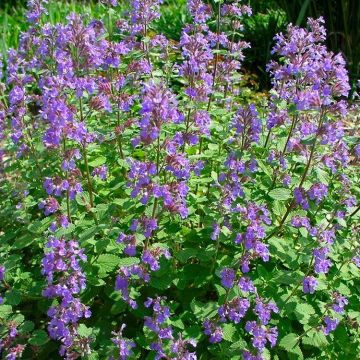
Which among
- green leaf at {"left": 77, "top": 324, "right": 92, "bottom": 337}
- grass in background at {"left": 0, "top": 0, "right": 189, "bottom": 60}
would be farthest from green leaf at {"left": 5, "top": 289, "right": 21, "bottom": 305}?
grass in background at {"left": 0, "top": 0, "right": 189, "bottom": 60}

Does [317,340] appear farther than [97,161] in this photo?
No

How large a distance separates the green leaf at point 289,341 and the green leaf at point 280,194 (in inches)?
33.6

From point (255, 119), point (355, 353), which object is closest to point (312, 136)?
point (255, 119)

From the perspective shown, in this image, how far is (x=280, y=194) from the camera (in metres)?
3.32

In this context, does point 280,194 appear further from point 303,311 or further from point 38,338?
point 38,338

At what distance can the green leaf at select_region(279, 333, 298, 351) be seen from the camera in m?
3.17

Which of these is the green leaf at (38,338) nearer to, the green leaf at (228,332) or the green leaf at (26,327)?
the green leaf at (26,327)

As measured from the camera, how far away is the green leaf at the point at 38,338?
3105mm

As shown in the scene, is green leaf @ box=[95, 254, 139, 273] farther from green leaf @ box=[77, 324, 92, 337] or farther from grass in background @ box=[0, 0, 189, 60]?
grass in background @ box=[0, 0, 189, 60]

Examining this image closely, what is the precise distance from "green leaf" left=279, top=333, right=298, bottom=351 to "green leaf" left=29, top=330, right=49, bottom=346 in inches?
56.5

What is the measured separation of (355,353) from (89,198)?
2.06m

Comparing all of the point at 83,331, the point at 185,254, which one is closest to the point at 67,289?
the point at 83,331

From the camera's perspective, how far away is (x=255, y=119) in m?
3.30

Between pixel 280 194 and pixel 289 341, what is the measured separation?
35.9 inches
